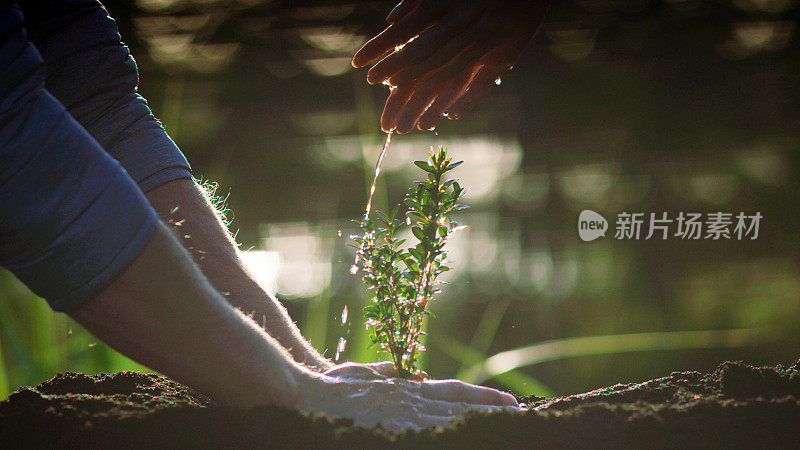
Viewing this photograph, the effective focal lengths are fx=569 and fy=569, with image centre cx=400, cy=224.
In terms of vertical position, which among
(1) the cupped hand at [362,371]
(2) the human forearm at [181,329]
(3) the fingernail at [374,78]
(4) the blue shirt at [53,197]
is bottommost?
(1) the cupped hand at [362,371]

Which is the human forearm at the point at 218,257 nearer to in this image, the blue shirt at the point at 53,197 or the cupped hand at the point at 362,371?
the cupped hand at the point at 362,371

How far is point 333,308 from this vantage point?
4.13 m

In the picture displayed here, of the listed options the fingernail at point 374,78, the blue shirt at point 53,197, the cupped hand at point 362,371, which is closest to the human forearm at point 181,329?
the blue shirt at point 53,197

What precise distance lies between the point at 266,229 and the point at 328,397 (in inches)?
154

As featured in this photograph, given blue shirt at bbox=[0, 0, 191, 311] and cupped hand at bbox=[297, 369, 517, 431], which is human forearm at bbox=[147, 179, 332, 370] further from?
blue shirt at bbox=[0, 0, 191, 311]

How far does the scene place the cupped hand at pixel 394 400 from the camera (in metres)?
1.33

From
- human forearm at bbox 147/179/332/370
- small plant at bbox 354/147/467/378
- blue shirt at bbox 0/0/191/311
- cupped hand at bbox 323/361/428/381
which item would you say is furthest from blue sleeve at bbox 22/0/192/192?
cupped hand at bbox 323/361/428/381

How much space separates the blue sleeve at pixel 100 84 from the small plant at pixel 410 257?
2.32ft

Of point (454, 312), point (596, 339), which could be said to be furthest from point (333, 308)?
point (596, 339)

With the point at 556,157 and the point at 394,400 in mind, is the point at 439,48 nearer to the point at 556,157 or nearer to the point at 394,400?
the point at 394,400

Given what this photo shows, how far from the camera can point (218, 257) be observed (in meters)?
1.91

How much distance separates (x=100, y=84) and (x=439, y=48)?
1.06 meters

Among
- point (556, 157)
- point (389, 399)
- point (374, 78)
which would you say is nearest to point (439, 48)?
point (374, 78)

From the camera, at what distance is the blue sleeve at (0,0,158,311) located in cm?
105
